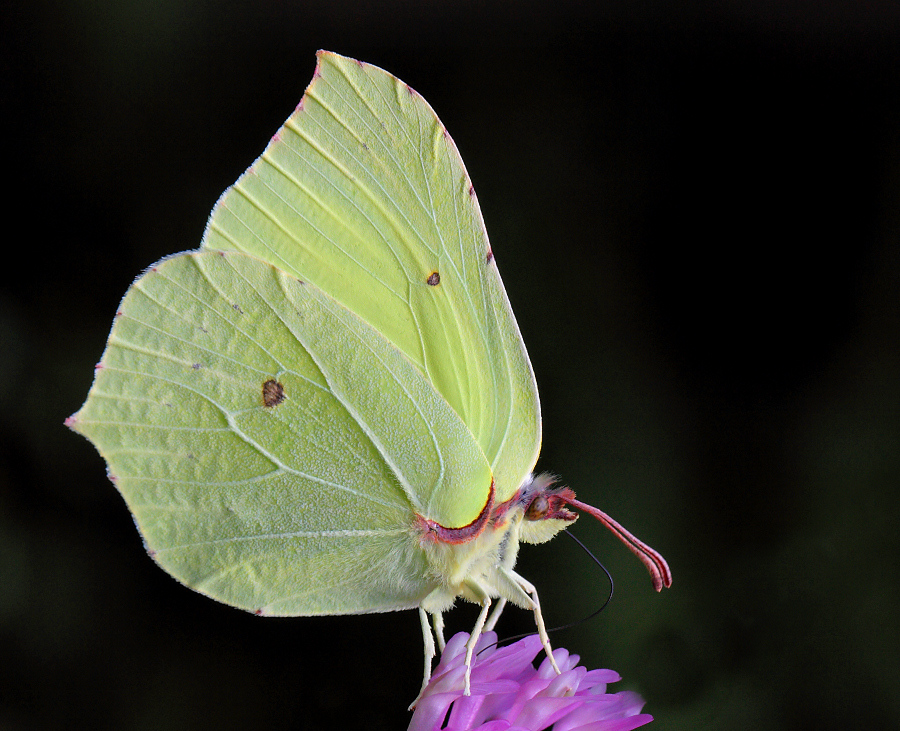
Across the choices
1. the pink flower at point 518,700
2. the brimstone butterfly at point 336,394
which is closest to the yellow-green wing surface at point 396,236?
the brimstone butterfly at point 336,394

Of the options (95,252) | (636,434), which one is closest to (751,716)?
(636,434)

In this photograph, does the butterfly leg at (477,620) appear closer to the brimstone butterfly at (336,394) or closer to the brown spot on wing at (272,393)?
the brimstone butterfly at (336,394)

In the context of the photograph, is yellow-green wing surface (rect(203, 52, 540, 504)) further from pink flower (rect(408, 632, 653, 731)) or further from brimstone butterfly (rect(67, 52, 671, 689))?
pink flower (rect(408, 632, 653, 731))

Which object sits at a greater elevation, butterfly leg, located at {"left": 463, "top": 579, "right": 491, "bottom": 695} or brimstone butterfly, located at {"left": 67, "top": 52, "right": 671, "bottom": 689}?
brimstone butterfly, located at {"left": 67, "top": 52, "right": 671, "bottom": 689}

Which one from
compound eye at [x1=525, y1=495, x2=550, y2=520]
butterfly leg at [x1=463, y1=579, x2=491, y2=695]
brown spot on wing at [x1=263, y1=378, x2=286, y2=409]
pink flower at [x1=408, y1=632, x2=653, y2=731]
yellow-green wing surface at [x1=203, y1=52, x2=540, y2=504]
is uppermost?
yellow-green wing surface at [x1=203, y1=52, x2=540, y2=504]

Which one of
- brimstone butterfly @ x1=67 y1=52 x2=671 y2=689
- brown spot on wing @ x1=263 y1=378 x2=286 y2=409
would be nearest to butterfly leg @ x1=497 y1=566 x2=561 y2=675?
brimstone butterfly @ x1=67 y1=52 x2=671 y2=689

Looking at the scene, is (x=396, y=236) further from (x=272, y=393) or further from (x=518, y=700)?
(x=518, y=700)
